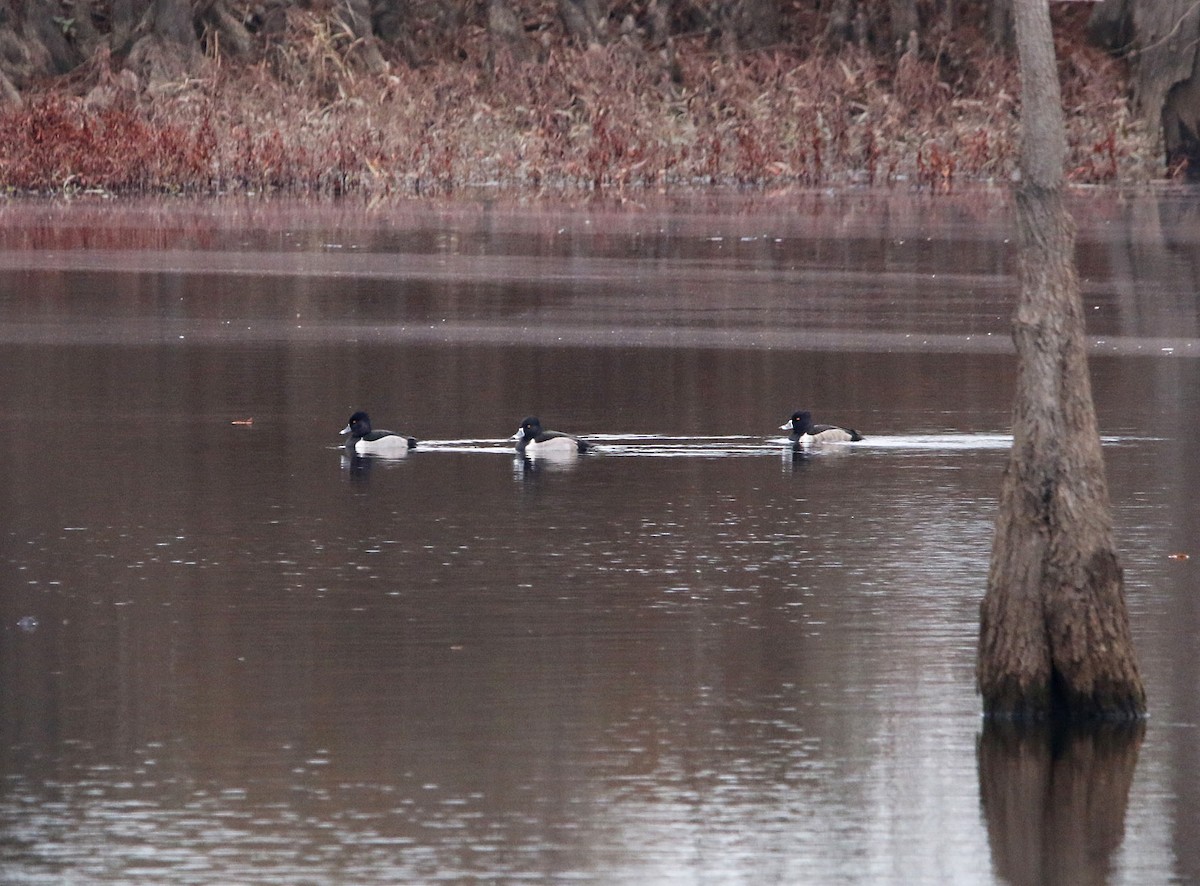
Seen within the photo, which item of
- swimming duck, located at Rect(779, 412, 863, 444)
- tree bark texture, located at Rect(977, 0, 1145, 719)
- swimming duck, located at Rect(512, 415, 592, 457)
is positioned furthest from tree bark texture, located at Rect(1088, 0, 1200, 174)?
tree bark texture, located at Rect(977, 0, 1145, 719)

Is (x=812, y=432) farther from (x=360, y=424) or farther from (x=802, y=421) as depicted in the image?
(x=360, y=424)

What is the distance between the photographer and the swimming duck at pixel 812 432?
14.8m

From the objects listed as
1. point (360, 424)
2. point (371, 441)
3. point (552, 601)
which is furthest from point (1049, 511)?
point (360, 424)

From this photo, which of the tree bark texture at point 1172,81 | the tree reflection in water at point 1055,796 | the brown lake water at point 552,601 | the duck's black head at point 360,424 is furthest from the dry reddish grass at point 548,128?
the tree reflection in water at point 1055,796

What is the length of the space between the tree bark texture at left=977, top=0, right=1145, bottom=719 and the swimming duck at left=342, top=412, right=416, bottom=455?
6.45 meters

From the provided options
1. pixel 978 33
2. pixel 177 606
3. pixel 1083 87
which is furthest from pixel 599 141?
pixel 177 606

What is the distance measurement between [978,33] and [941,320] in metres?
36.9

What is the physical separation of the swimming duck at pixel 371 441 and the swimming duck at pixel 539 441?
67 cm

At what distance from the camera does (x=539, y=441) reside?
1433 centimetres

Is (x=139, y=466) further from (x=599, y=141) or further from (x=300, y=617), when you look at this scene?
(x=599, y=141)

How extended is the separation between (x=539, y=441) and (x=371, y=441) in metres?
0.95

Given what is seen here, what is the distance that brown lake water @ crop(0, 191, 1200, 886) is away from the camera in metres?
7.24

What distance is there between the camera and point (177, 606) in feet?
33.2

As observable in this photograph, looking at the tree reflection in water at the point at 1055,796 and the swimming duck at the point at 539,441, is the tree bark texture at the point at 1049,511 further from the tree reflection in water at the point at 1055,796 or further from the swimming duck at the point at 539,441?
the swimming duck at the point at 539,441
